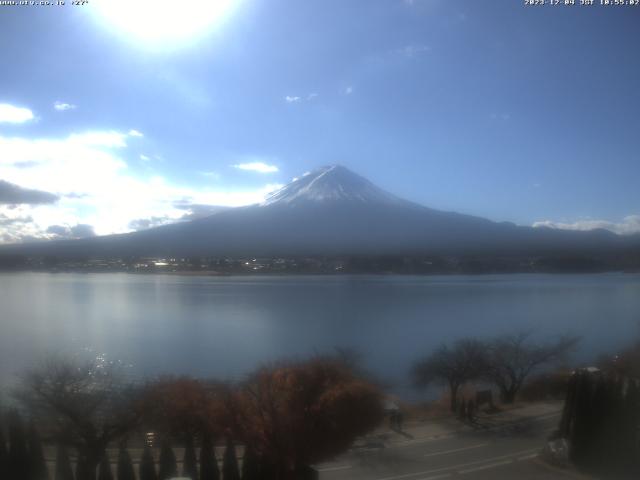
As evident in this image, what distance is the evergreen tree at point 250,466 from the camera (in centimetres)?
321

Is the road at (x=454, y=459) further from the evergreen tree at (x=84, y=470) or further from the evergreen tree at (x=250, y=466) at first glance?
the evergreen tree at (x=84, y=470)

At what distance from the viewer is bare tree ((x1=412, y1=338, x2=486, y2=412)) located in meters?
4.46

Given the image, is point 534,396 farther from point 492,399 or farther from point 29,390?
point 29,390

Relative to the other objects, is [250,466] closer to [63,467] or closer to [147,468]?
[147,468]

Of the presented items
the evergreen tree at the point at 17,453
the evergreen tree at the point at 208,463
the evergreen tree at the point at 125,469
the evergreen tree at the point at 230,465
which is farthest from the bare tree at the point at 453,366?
the evergreen tree at the point at 17,453

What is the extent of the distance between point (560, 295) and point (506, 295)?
81cm

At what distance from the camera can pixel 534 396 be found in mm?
4371

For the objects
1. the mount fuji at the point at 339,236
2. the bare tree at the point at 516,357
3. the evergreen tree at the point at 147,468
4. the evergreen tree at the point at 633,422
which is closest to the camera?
the evergreen tree at the point at 147,468

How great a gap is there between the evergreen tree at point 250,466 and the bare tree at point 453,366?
1717 mm

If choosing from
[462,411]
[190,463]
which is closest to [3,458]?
[190,463]

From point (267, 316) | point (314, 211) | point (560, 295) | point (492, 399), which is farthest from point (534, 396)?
point (314, 211)

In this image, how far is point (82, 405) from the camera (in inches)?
139

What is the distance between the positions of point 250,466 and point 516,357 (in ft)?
9.08

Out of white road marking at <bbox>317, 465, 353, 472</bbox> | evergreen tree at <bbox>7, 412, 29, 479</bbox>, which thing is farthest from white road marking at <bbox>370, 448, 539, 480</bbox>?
evergreen tree at <bbox>7, 412, 29, 479</bbox>
